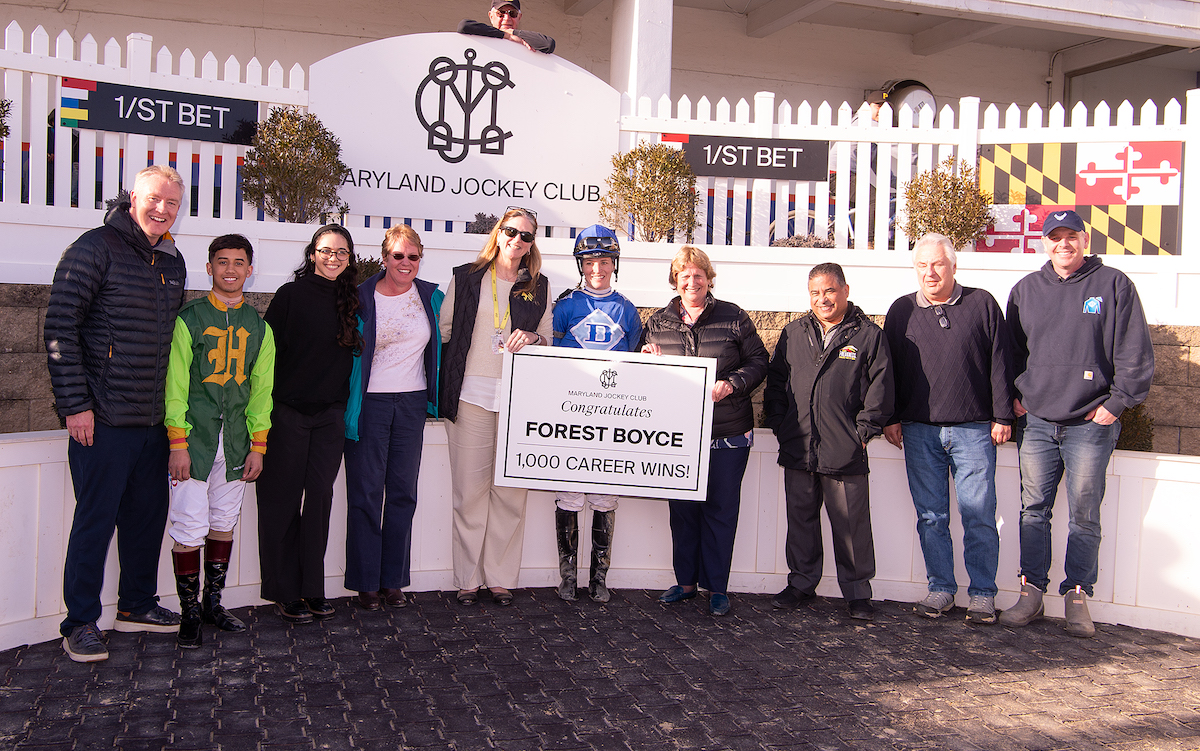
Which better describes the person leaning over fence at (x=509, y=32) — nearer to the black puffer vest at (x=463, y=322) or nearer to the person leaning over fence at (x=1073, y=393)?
the black puffer vest at (x=463, y=322)

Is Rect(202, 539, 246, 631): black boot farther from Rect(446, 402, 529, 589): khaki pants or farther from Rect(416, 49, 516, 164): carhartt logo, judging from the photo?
Rect(416, 49, 516, 164): carhartt logo

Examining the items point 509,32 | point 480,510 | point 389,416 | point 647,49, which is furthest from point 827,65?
point 389,416

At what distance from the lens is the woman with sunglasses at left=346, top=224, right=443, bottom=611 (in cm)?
467

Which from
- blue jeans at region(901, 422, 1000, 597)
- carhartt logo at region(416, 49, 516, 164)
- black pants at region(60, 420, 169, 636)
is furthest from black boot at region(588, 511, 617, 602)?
carhartt logo at region(416, 49, 516, 164)

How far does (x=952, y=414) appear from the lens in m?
4.84

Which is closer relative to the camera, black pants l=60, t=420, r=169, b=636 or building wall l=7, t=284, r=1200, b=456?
black pants l=60, t=420, r=169, b=636

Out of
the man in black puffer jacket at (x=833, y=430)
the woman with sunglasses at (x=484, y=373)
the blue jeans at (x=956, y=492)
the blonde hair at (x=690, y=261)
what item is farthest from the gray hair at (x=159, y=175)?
the blue jeans at (x=956, y=492)

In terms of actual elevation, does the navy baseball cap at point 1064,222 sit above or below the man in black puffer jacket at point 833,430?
above

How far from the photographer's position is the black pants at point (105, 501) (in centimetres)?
388

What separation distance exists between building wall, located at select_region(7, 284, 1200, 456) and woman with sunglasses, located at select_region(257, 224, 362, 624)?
2322 millimetres

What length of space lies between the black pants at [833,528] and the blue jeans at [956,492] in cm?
32

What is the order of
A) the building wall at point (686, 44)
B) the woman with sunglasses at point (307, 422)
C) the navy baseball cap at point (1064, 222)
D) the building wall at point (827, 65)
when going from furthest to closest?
the building wall at point (827, 65), the building wall at point (686, 44), the navy baseball cap at point (1064, 222), the woman with sunglasses at point (307, 422)

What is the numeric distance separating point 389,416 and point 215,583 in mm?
1172

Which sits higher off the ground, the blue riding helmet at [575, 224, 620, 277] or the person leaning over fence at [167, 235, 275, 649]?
the blue riding helmet at [575, 224, 620, 277]
